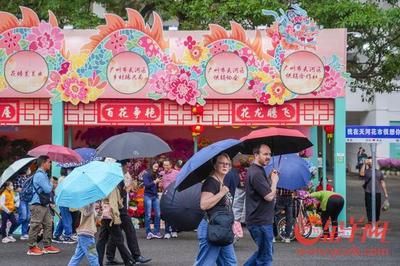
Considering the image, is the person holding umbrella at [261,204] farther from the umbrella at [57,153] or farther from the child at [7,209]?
the child at [7,209]

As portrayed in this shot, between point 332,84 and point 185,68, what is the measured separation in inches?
127

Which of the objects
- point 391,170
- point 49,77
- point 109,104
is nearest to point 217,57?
point 109,104

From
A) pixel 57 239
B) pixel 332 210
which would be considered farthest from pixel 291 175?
pixel 57 239

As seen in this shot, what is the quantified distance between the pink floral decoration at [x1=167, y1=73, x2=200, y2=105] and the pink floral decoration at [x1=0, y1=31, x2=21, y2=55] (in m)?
3.50

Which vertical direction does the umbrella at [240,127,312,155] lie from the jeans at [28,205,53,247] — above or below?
above

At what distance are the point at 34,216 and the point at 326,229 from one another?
5512 millimetres

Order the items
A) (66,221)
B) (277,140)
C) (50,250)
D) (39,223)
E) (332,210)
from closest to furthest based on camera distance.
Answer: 1. (277,140)
2. (39,223)
3. (50,250)
4. (66,221)
5. (332,210)

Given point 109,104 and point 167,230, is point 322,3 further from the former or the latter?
point 167,230

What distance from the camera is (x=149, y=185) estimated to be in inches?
500

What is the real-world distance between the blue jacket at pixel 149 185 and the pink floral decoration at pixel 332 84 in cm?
419

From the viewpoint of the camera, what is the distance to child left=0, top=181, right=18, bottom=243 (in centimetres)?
1219

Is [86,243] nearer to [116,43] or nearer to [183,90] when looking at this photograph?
[183,90]

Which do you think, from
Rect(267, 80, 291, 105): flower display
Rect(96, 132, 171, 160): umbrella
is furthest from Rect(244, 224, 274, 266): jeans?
Rect(267, 80, 291, 105): flower display

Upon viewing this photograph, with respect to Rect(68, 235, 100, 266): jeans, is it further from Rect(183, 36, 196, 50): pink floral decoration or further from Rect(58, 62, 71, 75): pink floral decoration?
Rect(183, 36, 196, 50): pink floral decoration
